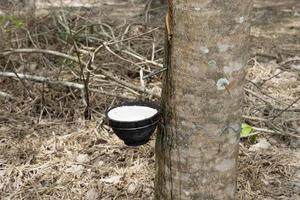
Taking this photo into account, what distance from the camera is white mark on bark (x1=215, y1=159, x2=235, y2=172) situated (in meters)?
1.81

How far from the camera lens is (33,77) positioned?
143 inches

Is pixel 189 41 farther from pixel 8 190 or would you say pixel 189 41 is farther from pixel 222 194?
pixel 8 190

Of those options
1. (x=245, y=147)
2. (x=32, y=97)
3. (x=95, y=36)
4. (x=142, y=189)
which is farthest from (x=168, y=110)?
(x=95, y=36)

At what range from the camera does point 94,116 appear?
3.43 m

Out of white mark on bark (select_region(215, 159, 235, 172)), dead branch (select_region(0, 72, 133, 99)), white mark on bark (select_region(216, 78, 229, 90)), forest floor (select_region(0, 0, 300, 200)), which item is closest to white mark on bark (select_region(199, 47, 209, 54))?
white mark on bark (select_region(216, 78, 229, 90))

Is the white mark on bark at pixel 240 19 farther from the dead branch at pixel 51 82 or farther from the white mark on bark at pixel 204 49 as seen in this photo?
the dead branch at pixel 51 82

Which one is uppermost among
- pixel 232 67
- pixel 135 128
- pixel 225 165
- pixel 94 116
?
pixel 232 67

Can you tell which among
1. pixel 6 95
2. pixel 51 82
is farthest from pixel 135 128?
pixel 6 95

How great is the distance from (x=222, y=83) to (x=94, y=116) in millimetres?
1874

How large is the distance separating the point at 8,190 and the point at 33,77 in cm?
115

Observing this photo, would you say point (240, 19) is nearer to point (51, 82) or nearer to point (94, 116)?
point (94, 116)

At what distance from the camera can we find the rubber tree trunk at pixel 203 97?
63.8 inches

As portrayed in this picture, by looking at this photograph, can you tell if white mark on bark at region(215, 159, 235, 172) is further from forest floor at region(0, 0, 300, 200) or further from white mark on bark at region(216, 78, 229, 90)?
forest floor at region(0, 0, 300, 200)

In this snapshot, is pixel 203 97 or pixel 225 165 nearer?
pixel 203 97
